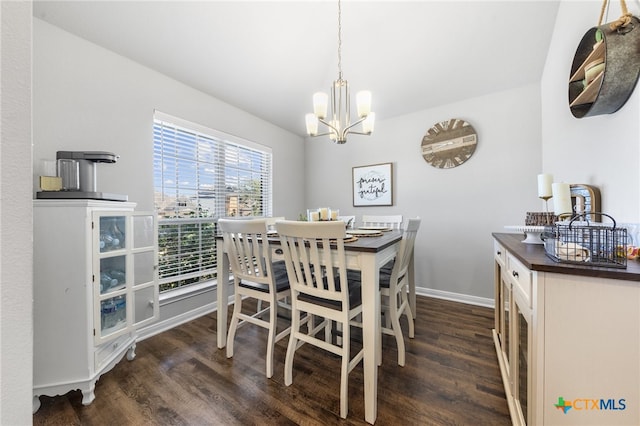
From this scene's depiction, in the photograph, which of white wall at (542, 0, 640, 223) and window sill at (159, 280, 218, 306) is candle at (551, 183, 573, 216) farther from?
window sill at (159, 280, 218, 306)

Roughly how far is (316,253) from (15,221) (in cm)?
109

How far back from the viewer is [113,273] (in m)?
1.73

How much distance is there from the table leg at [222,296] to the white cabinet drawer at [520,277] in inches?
77.5

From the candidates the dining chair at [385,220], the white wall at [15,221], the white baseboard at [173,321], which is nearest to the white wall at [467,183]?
the dining chair at [385,220]

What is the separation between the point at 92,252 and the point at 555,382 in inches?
94.9

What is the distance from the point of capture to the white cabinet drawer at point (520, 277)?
Answer: 3.23 feet

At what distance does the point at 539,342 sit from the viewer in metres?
0.90

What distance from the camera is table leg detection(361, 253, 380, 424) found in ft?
4.25

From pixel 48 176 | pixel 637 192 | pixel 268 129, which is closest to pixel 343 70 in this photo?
pixel 268 129

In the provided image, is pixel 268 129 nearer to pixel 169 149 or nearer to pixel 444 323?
pixel 169 149

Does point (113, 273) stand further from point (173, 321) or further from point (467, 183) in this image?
point (467, 183)

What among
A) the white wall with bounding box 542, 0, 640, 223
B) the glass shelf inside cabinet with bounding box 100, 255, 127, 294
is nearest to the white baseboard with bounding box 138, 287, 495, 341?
the glass shelf inside cabinet with bounding box 100, 255, 127, 294

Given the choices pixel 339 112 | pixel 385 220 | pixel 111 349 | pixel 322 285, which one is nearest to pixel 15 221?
pixel 322 285

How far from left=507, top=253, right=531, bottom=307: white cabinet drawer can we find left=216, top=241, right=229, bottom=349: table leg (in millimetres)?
1969
